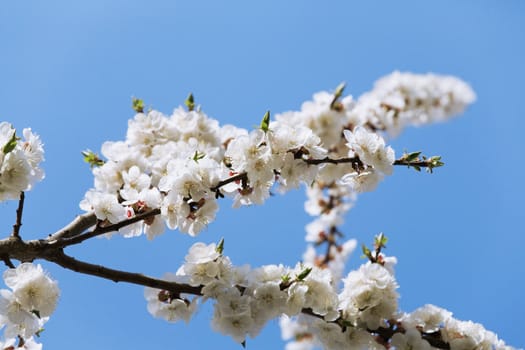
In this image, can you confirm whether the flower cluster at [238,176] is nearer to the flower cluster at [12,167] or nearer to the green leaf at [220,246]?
the green leaf at [220,246]

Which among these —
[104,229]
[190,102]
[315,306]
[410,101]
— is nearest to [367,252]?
[315,306]

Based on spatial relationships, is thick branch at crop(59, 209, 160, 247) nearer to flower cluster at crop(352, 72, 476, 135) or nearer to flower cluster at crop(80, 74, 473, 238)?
flower cluster at crop(80, 74, 473, 238)

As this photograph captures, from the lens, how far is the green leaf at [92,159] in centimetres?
456

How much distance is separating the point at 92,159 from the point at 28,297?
1.76 metres

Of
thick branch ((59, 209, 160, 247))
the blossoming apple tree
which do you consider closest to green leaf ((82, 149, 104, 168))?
the blossoming apple tree

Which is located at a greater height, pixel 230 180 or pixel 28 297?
pixel 230 180

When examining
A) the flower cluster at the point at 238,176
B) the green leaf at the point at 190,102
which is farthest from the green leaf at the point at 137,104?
the flower cluster at the point at 238,176

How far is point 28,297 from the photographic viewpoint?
300cm

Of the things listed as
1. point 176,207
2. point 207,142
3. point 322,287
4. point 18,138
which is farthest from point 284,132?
point 207,142

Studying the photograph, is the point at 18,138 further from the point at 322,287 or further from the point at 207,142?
the point at 207,142

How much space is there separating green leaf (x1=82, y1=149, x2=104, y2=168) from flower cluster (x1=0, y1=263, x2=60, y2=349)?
1.66m

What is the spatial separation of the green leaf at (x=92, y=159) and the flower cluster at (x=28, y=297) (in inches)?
65.5

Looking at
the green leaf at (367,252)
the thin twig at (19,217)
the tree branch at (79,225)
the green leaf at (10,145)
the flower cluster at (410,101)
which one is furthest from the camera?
the flower cluster at (410,101)

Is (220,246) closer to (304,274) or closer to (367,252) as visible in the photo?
(304,274)
